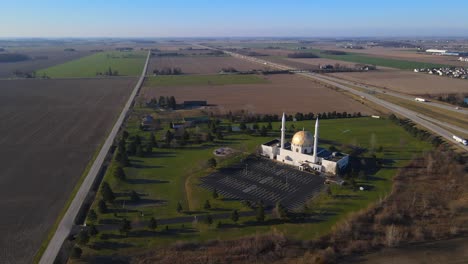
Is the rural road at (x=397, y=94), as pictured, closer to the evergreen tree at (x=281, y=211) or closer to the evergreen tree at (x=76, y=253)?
the evergreen tree at (x=281, y=211)

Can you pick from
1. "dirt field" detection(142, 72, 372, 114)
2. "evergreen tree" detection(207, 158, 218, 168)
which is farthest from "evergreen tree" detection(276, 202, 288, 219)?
"dirt field" detection(142, 72, 372, 114)

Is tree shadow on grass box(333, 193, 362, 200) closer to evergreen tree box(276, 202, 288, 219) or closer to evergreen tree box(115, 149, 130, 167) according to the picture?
evergreen tree box(276, 202, 288, 219)

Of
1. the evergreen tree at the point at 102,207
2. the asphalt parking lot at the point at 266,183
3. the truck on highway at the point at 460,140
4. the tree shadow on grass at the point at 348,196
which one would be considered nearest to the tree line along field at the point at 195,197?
the tree shadow on grass at the point at 348,196

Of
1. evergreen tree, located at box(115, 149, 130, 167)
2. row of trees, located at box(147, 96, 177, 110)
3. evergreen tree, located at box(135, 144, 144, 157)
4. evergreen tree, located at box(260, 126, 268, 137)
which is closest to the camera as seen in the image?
evergreen tree, located at box(115, 149, 130, 167)

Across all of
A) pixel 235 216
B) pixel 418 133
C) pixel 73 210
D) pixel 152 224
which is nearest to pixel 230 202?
pixel 235 216

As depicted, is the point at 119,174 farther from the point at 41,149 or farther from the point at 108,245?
the point at 41,149

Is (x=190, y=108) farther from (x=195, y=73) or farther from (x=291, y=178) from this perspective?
(x=195, y=73)
